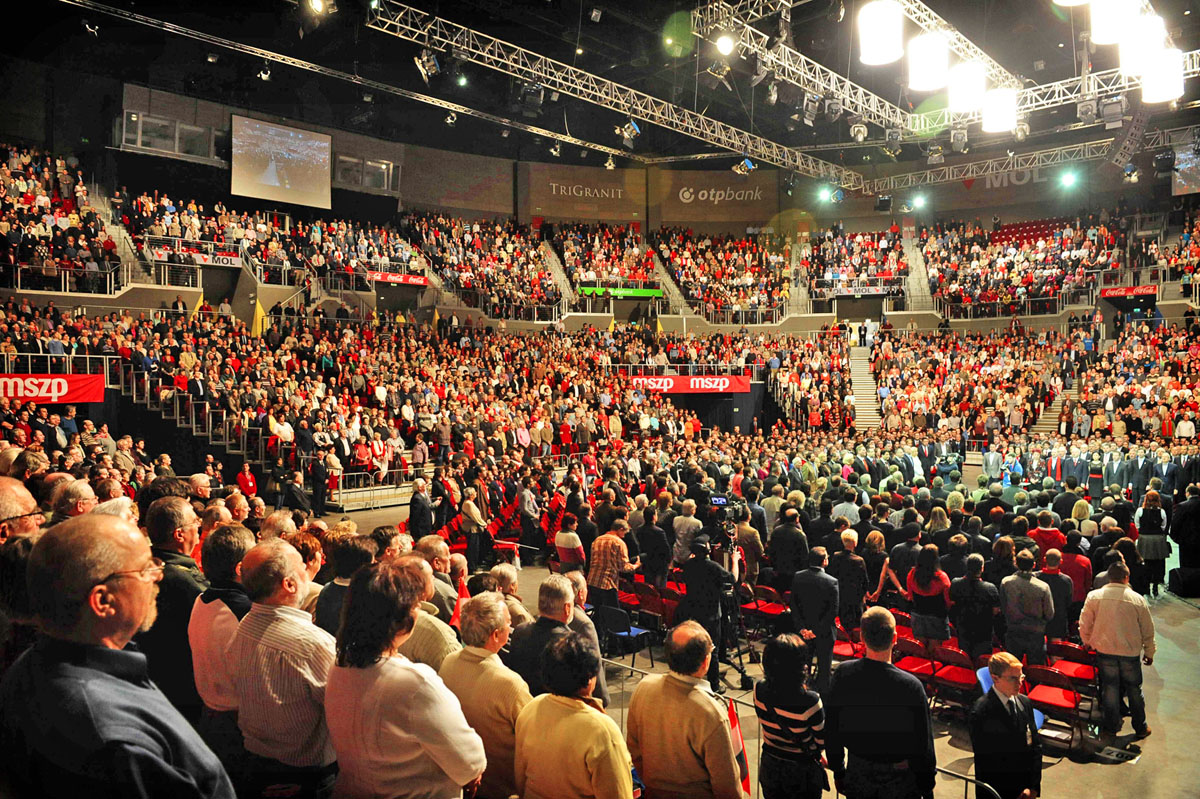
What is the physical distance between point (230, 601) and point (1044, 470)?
1974 cm

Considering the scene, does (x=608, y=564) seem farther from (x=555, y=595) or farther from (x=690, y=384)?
(x=690, y=384)

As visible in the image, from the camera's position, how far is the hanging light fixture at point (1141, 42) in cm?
1429

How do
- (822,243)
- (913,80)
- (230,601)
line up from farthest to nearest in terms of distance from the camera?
(822,243) → (913,80) → (230,601)

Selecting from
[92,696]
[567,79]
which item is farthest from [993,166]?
[92,696]

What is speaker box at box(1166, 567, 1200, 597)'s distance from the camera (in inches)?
411

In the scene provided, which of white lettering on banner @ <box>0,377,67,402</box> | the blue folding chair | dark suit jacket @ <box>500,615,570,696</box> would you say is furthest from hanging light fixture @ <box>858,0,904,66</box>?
white lettering on banner @ <box>0,377,67,402</box>

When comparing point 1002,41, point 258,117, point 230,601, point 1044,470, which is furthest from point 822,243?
point 230,601

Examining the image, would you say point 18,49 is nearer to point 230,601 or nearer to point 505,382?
point 505,382

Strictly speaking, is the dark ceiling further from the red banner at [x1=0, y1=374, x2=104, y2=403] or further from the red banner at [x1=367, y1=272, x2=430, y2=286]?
the red banner at [x1=0, y1=374, x2=104, y2=403]

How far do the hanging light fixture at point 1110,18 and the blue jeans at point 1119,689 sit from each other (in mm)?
11398

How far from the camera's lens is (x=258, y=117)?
26.0 m

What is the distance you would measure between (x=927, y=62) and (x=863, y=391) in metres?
14.1

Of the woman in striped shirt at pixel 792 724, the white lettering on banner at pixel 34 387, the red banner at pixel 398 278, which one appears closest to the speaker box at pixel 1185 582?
the woman in striped shirt at pixel 792 724

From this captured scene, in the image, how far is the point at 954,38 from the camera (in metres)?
18.5
